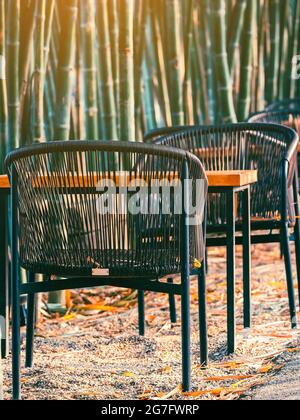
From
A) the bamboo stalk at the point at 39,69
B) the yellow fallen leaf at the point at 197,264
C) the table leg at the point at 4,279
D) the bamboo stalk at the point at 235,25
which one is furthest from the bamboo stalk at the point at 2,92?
the bamboo stalk at the point at 235,25

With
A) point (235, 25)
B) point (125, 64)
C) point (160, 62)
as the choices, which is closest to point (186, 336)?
point (125, 64)

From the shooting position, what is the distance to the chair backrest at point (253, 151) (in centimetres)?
420

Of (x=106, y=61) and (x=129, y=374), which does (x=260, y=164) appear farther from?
(x=129, y=374)

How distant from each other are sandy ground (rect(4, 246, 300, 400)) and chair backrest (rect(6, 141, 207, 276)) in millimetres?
373

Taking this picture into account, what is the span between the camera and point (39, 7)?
421 cm

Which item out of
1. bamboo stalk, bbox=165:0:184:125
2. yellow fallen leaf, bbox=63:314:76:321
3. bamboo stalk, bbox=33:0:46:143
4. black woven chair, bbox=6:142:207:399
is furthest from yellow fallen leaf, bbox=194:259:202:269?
bamboo stalk, bbox=165:0:184:125

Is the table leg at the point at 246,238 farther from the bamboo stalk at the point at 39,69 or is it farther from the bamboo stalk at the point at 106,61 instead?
the bamboo stalk at the point at 106,61

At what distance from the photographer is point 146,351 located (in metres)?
3.80

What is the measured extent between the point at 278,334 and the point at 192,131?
3.01 feet

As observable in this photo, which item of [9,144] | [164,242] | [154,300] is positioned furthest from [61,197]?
[154,300]

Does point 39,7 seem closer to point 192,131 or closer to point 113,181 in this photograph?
point 192,131

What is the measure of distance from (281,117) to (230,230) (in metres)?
2.31

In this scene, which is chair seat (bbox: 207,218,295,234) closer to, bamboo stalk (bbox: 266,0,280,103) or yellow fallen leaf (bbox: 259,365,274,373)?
yellow fallen leaf (bbox: 259,365,274,373)

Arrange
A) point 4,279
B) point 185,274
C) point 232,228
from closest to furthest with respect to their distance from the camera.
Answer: point 185,274, point 232,228, point 4,279
